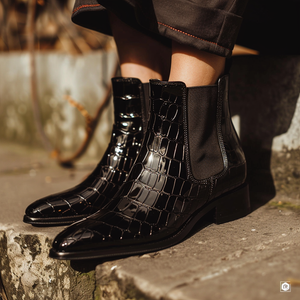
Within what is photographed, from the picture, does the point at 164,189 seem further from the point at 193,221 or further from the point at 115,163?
the point at 115,163

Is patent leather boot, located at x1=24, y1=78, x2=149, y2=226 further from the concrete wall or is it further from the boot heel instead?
the concrete wall

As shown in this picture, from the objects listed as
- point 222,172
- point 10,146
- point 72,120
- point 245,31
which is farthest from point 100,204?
point 10,146

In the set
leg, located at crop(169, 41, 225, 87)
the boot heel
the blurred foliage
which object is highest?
the blurred foliage

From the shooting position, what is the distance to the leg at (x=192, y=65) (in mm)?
803

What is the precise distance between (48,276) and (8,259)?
0.16 m

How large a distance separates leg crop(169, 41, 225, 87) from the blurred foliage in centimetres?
168

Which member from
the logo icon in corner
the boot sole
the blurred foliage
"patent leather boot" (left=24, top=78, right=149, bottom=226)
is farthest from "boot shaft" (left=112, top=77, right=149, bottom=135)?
the blurred foliage

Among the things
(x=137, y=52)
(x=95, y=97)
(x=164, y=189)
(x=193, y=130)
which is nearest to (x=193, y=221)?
(x=164, y=189)

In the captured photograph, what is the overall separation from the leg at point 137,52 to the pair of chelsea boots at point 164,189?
69 millimetres

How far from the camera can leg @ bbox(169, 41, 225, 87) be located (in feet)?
2.63

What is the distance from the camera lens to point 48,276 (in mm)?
835

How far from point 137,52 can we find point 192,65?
0.84 ft

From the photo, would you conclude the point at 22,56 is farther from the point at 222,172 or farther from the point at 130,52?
the point at 222,172

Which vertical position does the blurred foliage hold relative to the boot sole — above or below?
above
